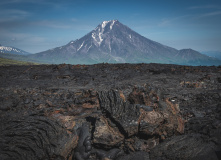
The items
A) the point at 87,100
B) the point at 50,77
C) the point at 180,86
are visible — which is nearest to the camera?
the point at 87,100

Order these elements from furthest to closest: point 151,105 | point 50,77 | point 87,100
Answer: point 50,77
point 87,100
point 151,105

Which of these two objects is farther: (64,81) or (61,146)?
(64,81)

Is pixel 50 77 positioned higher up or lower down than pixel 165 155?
higher up

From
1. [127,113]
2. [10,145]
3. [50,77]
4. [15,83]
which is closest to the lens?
[10,145]

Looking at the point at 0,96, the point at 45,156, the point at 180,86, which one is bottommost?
the point at 45,156

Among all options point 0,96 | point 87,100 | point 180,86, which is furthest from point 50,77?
point 180,86

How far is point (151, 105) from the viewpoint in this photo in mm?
8836

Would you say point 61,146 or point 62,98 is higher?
point 62,98

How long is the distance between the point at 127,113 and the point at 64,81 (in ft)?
32.7

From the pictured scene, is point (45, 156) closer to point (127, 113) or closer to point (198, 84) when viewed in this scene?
point (127, 113)

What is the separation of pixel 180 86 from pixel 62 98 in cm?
1036

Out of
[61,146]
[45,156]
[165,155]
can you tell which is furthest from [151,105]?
[45,156]

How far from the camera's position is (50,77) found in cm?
1734

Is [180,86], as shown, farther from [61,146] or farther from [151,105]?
[61,146]
